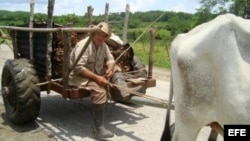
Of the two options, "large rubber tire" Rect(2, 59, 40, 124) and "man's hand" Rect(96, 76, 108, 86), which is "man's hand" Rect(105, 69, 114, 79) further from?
"large rubber tire" Rect(2, 59, 40, 124)

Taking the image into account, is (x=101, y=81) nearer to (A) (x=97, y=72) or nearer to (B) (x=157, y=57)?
(A) (x=97, y=72)

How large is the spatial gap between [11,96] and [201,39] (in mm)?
3497

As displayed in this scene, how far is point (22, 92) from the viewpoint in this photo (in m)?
5.21

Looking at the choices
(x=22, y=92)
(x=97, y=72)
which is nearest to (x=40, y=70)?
(x=22, y=92)

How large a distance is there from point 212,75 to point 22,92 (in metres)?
3.04

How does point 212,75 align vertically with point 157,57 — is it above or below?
above

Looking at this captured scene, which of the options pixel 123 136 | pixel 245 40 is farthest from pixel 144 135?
pixel 245 40

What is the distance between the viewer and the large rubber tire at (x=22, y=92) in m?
5.21

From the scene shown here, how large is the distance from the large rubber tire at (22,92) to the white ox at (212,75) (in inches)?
97.3

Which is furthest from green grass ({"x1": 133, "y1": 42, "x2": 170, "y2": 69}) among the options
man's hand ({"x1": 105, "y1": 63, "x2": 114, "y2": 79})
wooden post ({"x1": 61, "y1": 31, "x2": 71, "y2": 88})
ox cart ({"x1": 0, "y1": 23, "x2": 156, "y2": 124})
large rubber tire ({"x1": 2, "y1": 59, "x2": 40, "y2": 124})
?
wooden post ({"x1": 61, "y1": 31, "x2": 71, "y2": 88})

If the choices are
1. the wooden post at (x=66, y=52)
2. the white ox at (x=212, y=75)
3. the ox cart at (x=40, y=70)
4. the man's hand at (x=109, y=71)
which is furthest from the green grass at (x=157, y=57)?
the white ox at (x=212, y=75)

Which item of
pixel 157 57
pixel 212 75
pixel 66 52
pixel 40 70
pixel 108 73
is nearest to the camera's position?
pixel 212 75

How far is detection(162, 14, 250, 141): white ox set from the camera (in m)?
2.96

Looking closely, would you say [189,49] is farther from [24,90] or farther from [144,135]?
[24,90]
